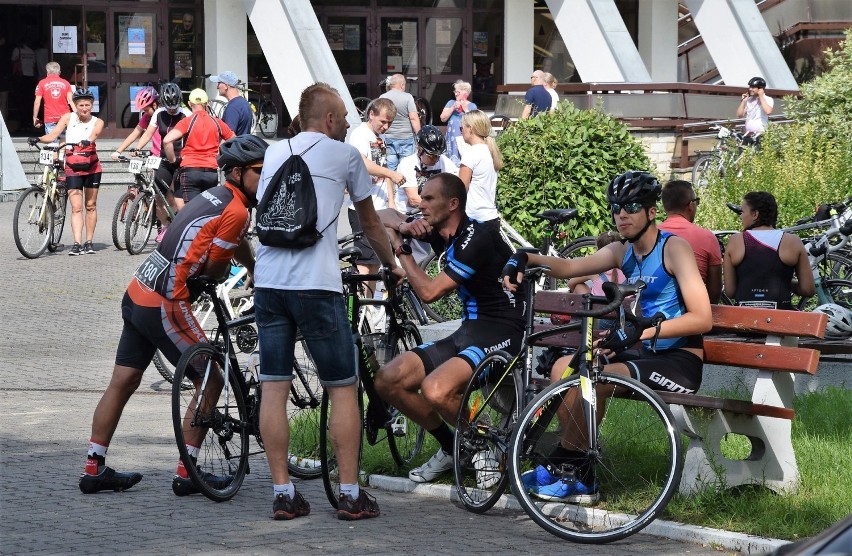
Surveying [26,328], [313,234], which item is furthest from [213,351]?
[26,328]

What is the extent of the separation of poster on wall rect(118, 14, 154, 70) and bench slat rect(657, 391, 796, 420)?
2674cm

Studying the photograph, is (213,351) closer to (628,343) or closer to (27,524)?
(27,524)

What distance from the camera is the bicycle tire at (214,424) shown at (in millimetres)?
6266

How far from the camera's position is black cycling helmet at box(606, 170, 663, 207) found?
6238 millimetres

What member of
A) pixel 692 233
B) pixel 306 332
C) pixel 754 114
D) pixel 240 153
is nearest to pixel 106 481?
pixel 306 332

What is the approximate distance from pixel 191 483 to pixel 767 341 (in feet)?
9.34

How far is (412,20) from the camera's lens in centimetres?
3378

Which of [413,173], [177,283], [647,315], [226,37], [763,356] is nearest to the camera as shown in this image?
[763,356]

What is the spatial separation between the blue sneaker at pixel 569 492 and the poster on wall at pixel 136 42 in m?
26.5

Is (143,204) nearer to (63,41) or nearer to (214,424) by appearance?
(214,424)

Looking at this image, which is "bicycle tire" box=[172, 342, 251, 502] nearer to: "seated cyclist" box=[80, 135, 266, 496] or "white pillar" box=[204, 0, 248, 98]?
"seated cyclist" box=[80, 135, 266, 496]

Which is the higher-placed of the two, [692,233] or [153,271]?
[692,233]

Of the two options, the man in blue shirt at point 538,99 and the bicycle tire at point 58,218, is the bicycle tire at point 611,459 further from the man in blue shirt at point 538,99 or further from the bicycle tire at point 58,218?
the man in blue shirt at point 538,99

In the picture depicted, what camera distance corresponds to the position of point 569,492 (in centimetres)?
602
